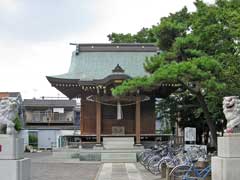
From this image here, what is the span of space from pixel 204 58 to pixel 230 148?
7779 mm

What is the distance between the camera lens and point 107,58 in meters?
33.9

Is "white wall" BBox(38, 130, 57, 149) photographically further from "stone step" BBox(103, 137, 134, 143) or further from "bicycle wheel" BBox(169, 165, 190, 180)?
"bicycle wheel" BBox(169, 165, 190, 180)

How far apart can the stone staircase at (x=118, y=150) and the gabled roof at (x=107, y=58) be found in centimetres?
503

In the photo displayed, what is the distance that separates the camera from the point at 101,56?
34.1 meters

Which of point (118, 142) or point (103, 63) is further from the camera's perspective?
point (103, 63)

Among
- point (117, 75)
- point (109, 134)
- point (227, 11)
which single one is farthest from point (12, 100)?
point (109, 134)

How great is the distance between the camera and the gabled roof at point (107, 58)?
32438 millimetres

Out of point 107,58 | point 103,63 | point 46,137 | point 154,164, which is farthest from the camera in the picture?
point 46,137

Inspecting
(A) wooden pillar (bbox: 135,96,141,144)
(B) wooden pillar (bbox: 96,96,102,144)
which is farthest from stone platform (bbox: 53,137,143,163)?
(A) wooden pillar (bbox: 135,96,141,144)

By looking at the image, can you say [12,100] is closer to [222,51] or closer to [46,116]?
[222,51]

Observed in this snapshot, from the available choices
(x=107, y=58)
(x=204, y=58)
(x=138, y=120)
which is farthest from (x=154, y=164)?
(x=107, y=58)

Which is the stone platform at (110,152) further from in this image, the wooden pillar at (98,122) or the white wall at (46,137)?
the white wall at (46,137)

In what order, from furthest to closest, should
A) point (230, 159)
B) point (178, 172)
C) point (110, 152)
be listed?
point (110, 152) → point (178, 172) → point (230, 159)

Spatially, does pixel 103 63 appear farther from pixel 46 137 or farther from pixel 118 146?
pixel 46 137
